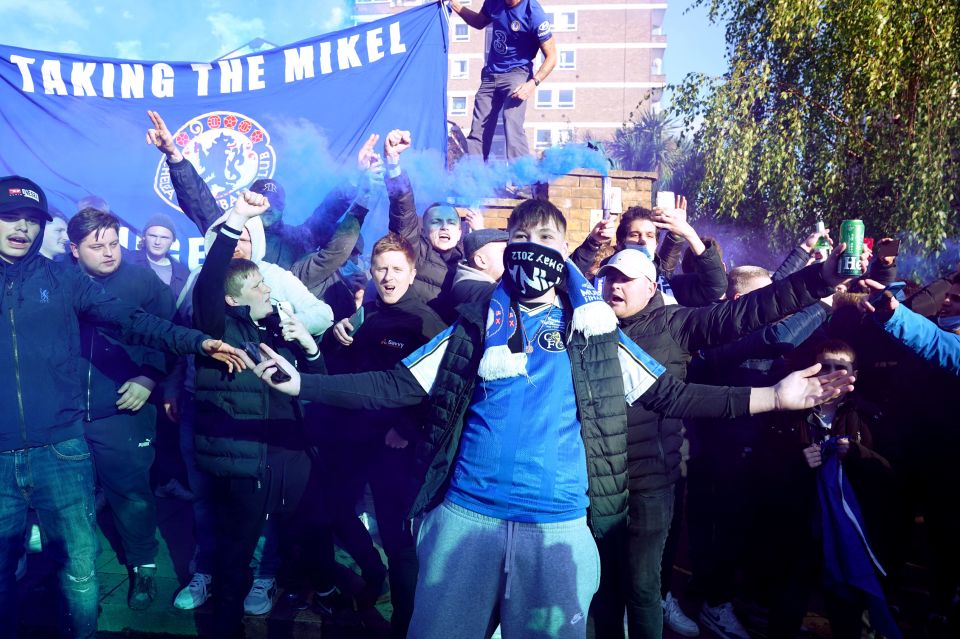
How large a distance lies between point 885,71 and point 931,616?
22.6 ft

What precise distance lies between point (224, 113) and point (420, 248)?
2.92m

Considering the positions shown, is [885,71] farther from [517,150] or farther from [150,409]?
[150,409]

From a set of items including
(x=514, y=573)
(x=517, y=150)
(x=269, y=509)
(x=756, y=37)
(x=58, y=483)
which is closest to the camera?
(x=514, y=573)

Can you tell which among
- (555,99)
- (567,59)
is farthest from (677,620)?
(567,59)

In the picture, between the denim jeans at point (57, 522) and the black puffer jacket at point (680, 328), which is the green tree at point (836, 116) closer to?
the black puffer jacket at point (680, 328)

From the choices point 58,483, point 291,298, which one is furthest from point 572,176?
point 58,483

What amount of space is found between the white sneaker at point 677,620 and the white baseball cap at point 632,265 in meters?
2.10

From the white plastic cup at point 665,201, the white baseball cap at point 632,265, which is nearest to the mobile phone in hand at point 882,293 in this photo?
the white baseball cap at point 632,265

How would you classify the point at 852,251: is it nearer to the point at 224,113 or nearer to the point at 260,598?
the point at 260,598

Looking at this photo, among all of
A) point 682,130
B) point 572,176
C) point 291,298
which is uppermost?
point 682,130

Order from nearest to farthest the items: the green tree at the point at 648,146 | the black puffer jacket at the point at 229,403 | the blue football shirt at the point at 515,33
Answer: the black puffer jacket at the point at 229,403 → the blue football shirt at the point at 515,33 → the green tree at the point at 648,146

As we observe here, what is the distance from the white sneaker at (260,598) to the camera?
4.08 meters

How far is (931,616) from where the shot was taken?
352cm

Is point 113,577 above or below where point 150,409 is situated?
below
